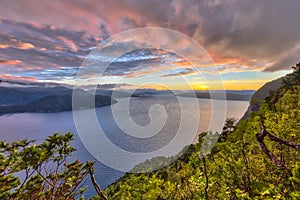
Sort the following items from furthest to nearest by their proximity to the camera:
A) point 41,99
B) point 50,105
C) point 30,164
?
1. point 41,99
2. point 50,105
3. point 30,164

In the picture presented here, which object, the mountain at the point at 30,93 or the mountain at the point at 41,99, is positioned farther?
the mountain at the point at 30,93

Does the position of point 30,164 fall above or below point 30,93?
below

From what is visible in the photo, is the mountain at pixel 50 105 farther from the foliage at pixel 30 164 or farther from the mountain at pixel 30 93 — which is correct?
the foliage at pixel 30 164

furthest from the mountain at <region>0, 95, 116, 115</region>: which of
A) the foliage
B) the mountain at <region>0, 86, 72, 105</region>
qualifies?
the foliage

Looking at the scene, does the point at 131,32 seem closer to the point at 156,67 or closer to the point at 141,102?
the point at 156,67

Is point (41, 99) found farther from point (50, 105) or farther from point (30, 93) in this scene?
point (30, 93)

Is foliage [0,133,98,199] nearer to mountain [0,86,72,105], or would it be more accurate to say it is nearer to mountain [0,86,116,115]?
mountain [0,86,116,115]

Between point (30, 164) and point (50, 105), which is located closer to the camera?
point (30, 164)

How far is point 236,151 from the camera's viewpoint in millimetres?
7254

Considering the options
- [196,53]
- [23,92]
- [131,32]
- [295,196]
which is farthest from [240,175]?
[23,92]

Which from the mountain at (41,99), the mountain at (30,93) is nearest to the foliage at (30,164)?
→ the mountain at (41,99)

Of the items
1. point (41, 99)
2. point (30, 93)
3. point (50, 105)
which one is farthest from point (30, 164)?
point (30, 93)

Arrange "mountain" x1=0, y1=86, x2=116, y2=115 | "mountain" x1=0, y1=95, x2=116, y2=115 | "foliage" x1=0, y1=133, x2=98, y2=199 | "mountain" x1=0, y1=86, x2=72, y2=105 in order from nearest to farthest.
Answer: "foliage" x1=0, y1=133, x2=98, y2=199
"mountain" x1=0, y1=95, x2=116, y2=115
"mountain" x1=0, y1=86, x2=116, y2=115
"mountain" x1=0, y1=86, x2=72, y2=105

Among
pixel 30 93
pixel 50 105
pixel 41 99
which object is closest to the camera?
pixel 50 105
